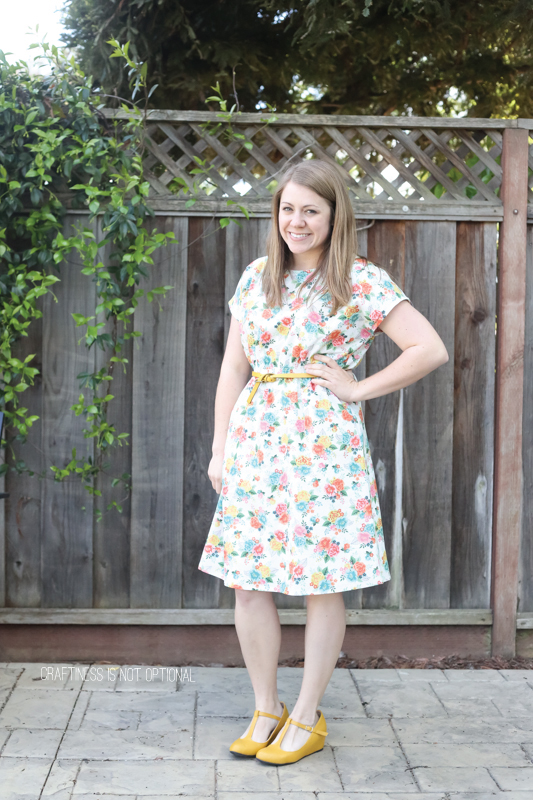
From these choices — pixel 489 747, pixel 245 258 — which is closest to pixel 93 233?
pixel 245 258

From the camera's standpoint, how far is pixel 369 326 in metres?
2.12

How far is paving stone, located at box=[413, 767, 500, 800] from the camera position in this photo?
1.97 m

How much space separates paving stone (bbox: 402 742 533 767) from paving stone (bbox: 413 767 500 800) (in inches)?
1.2

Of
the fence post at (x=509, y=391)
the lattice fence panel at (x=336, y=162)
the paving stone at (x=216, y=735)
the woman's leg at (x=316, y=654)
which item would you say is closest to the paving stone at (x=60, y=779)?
the paving stone at (x=216, y=735)

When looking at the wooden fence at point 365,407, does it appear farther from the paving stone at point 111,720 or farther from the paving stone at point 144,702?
the paving stone at point 111,720

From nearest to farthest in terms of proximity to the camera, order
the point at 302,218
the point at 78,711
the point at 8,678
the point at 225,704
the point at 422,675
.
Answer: the point at 302,218 < the point at 78,711 < the point at 225,704 < the point at 8,678 < the point at 422,675

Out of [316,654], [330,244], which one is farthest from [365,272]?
[316,654]

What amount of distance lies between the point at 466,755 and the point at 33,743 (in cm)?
125

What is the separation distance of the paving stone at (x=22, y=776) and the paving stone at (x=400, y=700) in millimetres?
1020

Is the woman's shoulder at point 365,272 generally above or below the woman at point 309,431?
above

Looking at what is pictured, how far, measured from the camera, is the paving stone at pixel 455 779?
197cm

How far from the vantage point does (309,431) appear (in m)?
2.08

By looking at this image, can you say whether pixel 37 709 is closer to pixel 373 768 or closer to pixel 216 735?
pixel 216 735

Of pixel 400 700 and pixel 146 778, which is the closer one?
pixel 146 778
